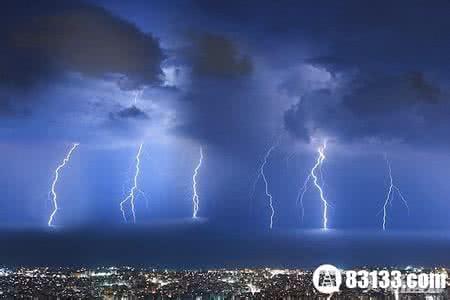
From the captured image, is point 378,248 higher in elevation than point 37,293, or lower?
higher

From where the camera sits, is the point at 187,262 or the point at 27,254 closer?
the point at 187,262

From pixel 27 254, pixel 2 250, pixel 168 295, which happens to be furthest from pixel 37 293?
pixel 2 250

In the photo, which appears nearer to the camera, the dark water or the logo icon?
the logo icon

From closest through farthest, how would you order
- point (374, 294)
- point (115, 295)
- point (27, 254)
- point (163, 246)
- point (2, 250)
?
point (374, 294) < point (115, 295) < point (27, 254) < point (2, 250) < point (163, 246)

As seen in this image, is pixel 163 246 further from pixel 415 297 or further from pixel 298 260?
pixel 415 297

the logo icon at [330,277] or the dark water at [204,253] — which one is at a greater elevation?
the dark water at [204,253]

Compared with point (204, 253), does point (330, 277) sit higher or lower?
lower

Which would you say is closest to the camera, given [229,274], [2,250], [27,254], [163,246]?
[229,274]

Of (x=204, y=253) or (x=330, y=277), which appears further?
(x=204, y=253)

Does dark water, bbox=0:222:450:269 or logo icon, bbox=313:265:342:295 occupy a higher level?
dark water, bbox=0:222:450:269

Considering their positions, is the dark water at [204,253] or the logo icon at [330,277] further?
the dark water at [204,253]
